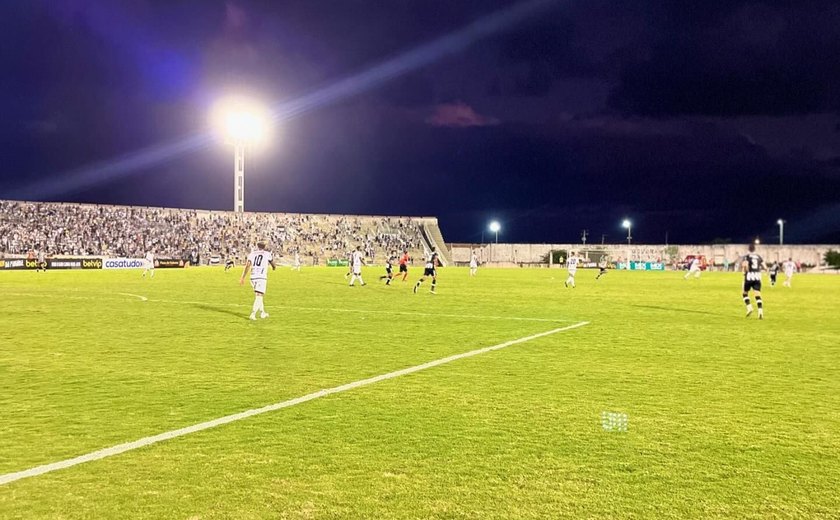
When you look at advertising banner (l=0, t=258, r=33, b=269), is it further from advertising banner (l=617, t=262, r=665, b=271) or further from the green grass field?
advertising banner (l=617, t=262, r=665, b=271)

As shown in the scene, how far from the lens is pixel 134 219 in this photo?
75125mm

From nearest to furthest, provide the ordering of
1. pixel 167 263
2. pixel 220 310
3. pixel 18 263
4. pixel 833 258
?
pixel 220 310 < pixel 18 263 < pixel 167 263 < pixel 833 258

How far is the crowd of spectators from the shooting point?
66.8 metres

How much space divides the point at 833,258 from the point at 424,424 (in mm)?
86901

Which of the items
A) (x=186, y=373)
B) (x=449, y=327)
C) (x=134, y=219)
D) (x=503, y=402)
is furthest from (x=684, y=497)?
(x=134, y=219)

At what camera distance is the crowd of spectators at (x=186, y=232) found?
219 ft

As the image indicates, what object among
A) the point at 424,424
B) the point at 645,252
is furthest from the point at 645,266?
the point at 424,424

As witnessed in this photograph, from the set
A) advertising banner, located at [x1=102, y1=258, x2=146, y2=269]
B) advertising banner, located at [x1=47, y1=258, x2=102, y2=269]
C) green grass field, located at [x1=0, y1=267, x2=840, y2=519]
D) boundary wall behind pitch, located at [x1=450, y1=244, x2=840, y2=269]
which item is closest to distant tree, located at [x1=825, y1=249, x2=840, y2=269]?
boundary wall behind pitch, located at [x1=450, y1=244, x2=840, y2=269]

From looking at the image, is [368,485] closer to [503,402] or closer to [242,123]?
[503,402]

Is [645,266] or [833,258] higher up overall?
[833,258]

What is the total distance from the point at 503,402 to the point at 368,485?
3.11m

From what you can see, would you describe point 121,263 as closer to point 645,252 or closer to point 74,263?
point 74,263

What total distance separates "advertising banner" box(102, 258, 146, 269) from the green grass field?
165ft

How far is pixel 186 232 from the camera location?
78125 mm
